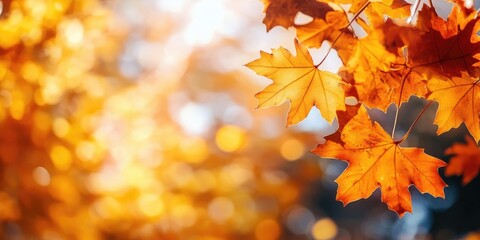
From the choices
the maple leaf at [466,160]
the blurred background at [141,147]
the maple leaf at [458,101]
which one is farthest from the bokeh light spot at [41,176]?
the maple leaf at [458,101]

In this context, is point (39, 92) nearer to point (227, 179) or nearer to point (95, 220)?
point (95, 220)

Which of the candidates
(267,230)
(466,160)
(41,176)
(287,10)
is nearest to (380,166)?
(287,10)

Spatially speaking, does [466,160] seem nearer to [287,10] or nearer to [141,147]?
[287,10]

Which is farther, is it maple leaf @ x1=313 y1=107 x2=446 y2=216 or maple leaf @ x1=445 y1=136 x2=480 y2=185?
maple leaf @ x1=445 y1=136 x2=480 y2=185

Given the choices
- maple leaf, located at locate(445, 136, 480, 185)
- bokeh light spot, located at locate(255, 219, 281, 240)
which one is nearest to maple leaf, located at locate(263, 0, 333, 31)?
maple leaf, located at locate(445, 136, 480, 185)

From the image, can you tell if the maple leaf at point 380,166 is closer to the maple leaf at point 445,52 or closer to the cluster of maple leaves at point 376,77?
the cluster of maple leaves at point 376,77

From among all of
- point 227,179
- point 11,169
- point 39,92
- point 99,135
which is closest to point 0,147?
point 11,169

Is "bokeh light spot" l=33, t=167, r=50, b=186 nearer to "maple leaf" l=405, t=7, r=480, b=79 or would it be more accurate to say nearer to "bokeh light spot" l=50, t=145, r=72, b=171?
"bokeh light spot" l=50, t=145, r=72, b=171

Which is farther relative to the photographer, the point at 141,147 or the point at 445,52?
the point at 141,147
